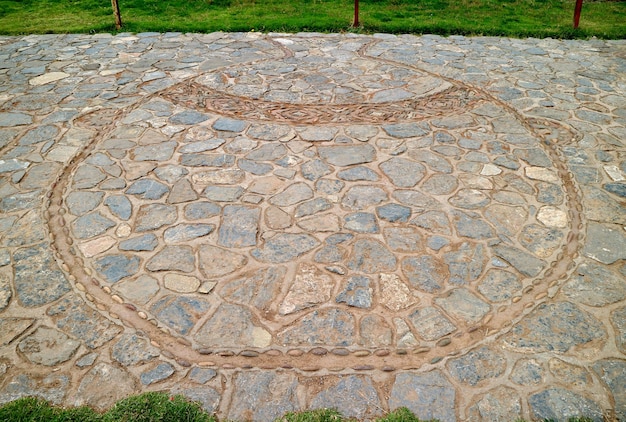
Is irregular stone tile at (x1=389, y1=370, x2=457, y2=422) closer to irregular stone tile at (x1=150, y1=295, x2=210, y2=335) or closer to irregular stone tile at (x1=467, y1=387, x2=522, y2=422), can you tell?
irregular stone tile at (x1=467, y1=387, x2=522, y2=422)

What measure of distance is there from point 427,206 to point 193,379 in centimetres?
259

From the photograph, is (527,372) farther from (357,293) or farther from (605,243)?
(605,243)

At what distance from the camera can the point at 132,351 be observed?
320 centimetres

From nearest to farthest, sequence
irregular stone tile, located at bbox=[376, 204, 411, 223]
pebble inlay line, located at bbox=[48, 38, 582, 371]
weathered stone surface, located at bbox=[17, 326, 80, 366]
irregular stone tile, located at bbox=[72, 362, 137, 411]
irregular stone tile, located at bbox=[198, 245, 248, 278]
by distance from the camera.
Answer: irregular stone tile, located at bbox=[72, 362, 137, 411] < weathered stone surface, located at bbox=[17, 326, 80, 366] < pebble inlay line, located at bbox=[48, 38, 582, 371] < irregular stone tile, located at bbox=[198, 245, 248, 278] < irregular stone tile, located at bbox=[376, 204, 411, 223]

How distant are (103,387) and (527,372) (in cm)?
259

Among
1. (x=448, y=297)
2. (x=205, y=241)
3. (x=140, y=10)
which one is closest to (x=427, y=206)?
(x=448, y=297)

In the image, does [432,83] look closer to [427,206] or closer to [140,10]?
[427,206]

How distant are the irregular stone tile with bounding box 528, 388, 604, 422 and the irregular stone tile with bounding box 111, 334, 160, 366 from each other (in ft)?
7.66

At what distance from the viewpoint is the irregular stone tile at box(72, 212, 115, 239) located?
424 cm

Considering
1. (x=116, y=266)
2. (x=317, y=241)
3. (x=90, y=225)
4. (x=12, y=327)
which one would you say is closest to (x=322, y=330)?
(x=317, y=241)

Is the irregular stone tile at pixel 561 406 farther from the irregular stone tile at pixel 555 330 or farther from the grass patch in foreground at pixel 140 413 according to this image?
the irregular stone tile at pixel 555 330

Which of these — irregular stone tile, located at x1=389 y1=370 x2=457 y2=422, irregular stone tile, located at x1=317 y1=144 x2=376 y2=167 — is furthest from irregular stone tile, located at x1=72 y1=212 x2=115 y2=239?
irregular stone tile, located at x1=389 y1=370 x2=457 y2=422

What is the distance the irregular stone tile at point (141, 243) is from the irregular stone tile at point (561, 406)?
9.80 feet

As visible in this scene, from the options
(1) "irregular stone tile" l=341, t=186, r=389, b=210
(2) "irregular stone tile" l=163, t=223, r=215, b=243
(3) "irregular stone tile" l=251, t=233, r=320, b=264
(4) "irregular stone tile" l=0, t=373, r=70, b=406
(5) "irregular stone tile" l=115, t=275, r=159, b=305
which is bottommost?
(4) "irregular stone tile" l=0, t=373, r=70, b=406
